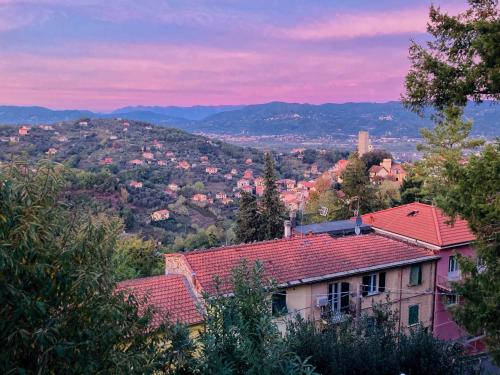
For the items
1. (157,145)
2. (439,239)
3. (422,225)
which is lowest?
(439,239)

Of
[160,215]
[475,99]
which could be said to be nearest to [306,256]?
[475,99]

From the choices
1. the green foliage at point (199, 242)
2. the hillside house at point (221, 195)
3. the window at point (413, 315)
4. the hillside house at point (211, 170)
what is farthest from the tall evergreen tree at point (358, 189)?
the hillside house at point (211, 170)

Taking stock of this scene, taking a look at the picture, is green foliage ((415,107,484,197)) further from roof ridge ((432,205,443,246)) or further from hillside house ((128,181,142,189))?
hillside house ((128,181,142,189))

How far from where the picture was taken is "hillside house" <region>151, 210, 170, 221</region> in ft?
183

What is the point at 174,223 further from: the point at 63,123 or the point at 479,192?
the point at 63,123

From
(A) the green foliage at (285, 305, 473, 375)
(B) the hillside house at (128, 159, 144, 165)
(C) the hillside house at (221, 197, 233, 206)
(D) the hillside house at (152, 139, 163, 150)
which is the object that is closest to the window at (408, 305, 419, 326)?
(A) the green foliage at (285, 305, 473, 375)

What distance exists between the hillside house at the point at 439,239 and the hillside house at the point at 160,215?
37716mm

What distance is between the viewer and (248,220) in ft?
105

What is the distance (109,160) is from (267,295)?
85.7 meters

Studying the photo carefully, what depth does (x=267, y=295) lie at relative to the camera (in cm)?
602

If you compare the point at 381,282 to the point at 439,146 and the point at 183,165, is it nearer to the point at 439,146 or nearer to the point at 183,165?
the point at 439,146

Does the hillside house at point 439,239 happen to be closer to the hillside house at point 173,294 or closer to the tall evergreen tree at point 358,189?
the hillside house at point 173,294

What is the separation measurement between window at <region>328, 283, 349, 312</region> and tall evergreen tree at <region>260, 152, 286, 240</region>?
1459cm

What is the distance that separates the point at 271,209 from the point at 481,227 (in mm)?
24615
